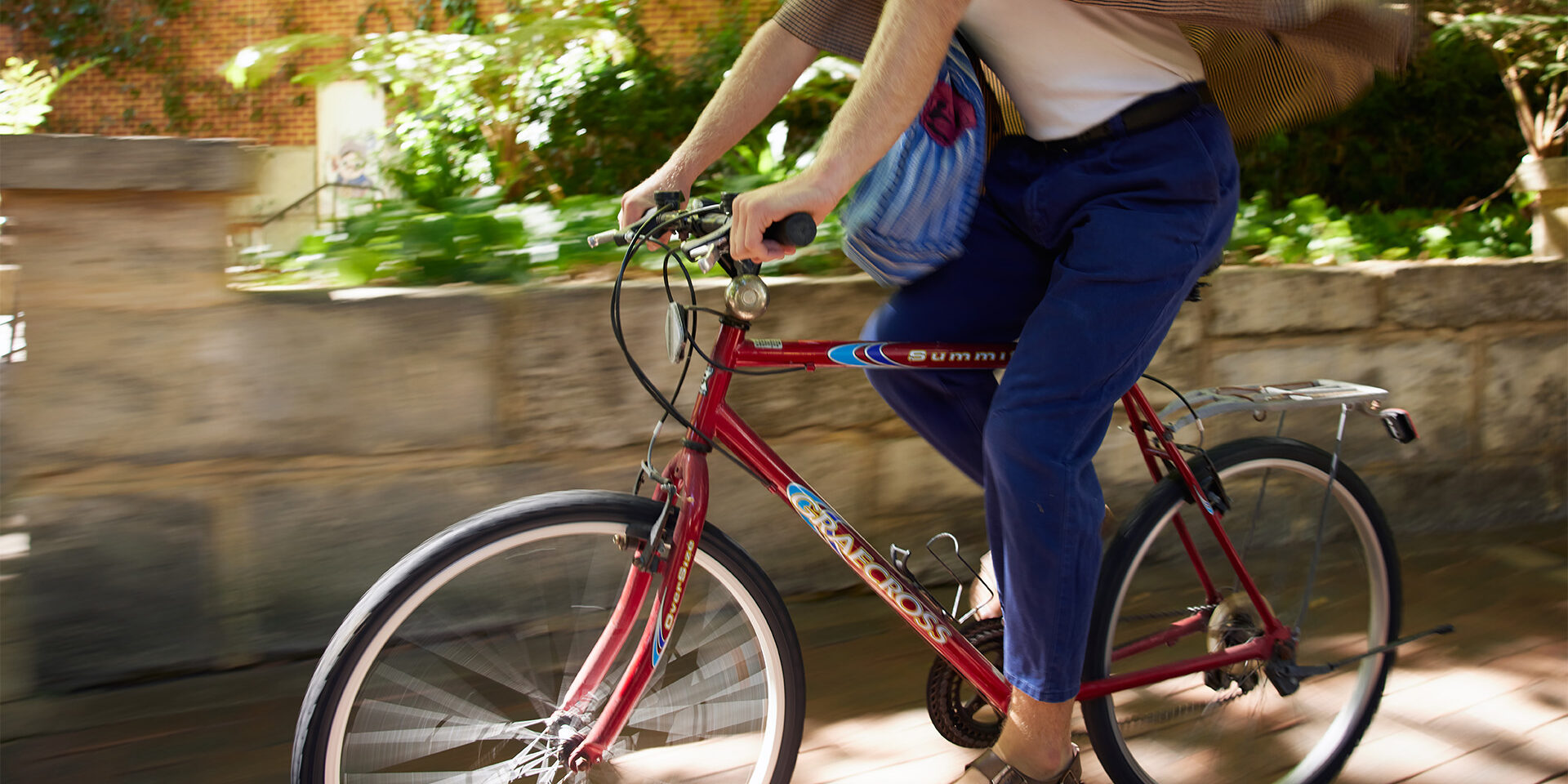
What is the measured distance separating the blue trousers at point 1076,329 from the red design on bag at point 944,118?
171 millimetres

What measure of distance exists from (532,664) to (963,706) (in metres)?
0.90

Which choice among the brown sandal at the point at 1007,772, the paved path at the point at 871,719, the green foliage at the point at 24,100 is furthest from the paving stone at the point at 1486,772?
the green foliage at the point at 24,100

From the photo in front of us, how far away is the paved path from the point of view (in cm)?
250

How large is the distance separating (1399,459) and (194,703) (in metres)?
3.86

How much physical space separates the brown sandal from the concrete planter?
3.21 meters

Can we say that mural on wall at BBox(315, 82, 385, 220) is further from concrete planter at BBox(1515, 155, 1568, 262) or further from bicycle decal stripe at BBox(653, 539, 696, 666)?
bicycle decal stripe at BBox(653, 539, 696, 666)

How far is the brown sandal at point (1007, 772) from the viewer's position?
2.09m

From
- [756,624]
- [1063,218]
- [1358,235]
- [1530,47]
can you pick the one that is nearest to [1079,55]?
[1063,218]

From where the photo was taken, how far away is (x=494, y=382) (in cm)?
294

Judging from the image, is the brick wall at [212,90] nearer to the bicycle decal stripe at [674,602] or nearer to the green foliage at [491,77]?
the green foliage at [491,77]

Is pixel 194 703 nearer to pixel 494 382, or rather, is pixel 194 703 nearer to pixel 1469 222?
pixel 494 382

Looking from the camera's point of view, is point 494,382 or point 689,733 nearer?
point 689,733

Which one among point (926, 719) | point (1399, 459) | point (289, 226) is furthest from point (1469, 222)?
point (289, 226)

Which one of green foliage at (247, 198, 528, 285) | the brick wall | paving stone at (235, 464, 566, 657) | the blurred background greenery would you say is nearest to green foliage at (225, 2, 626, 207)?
the blurred background greenery
